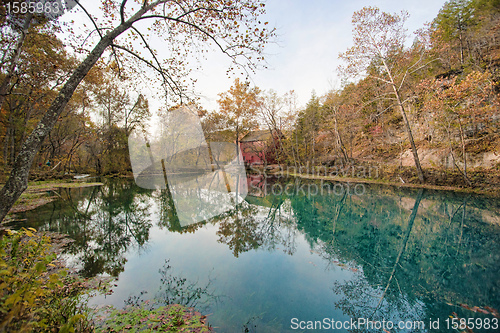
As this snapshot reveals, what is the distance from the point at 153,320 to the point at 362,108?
2418cm

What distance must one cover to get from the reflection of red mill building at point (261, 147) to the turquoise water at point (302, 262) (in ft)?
76.5

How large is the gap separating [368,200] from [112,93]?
3276 cm

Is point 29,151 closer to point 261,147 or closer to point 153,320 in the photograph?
point 153,320

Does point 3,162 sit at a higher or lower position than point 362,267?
higher

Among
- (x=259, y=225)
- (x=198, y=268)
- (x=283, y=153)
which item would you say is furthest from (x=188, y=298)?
(x=283, y=153)

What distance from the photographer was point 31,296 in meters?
1.49

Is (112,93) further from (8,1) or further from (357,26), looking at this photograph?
(357,26)

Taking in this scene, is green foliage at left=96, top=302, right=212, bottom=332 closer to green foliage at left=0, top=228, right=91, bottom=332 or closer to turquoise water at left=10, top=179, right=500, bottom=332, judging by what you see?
turquoise water at left=10, top=179, right=500, bottom=332

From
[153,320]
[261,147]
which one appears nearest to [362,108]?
[261,147]

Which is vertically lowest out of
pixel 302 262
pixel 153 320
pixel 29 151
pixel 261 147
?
pixel 302 262

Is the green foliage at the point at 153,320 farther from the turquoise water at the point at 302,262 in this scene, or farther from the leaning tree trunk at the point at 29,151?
the leaning tree trunk at the point at 29,151

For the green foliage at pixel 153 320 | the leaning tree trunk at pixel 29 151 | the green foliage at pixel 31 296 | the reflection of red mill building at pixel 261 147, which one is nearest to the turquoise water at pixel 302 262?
the green foliage at pixel 153 320

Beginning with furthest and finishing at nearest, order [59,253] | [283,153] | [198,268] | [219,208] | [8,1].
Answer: [283,153] → [219,208] → [59,253] → [198,268] → [8,1]

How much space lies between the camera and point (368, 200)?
11352 mm
